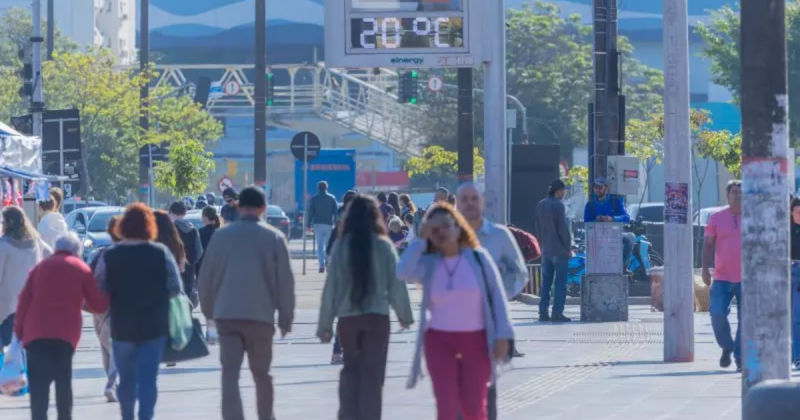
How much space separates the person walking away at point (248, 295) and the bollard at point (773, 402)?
3.88 metres

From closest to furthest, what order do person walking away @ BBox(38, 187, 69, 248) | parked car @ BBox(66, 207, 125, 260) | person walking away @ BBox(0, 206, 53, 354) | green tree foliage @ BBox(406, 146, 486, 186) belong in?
person walking away @ BBox(0, 206, 53, 354)
person walking away @ BBox(38, 187, 69, 248)
parked car @ BBox(66, 207, 125, 260)
green tree foliage @ BBox(406, 146, 486, 186)

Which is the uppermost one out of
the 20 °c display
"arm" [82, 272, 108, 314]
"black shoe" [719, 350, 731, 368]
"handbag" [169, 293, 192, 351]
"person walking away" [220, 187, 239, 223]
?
the 20 °c display

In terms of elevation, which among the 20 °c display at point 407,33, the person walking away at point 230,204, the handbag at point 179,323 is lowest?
the handbag at point 179,323

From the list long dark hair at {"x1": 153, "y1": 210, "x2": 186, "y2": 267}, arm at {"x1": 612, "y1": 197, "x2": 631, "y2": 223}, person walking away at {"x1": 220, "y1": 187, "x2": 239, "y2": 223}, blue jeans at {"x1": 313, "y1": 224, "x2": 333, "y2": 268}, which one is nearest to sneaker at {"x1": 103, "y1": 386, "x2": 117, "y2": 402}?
long dark hair at {"x1": 153, "y1": 210, "x2": 186, "y2": 267}

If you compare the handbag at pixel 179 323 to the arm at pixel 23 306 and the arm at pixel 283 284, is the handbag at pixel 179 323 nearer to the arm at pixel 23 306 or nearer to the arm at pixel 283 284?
the arm at pixel 283 284

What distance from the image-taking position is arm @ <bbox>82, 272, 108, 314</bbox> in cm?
1137

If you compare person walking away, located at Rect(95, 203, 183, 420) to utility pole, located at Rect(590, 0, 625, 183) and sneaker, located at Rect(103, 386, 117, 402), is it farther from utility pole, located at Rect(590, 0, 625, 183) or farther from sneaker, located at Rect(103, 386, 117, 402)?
utility pole, located at Rect(590, 0, 625, 183)

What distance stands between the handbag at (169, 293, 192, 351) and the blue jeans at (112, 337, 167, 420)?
0.10 metres

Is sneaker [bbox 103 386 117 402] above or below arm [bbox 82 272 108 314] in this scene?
below

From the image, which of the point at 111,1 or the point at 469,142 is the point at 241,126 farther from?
the point at 469,142

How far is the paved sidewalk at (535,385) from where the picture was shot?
1324cm

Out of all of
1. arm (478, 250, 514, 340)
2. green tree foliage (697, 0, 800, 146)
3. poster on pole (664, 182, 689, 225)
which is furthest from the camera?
green tree foliage (697, 0, 800, 146)

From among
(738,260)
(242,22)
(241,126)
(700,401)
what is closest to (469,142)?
(738,260)

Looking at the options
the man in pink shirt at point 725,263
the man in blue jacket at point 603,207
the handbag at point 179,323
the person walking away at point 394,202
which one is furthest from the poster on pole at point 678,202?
the person walking away at point 394,202
